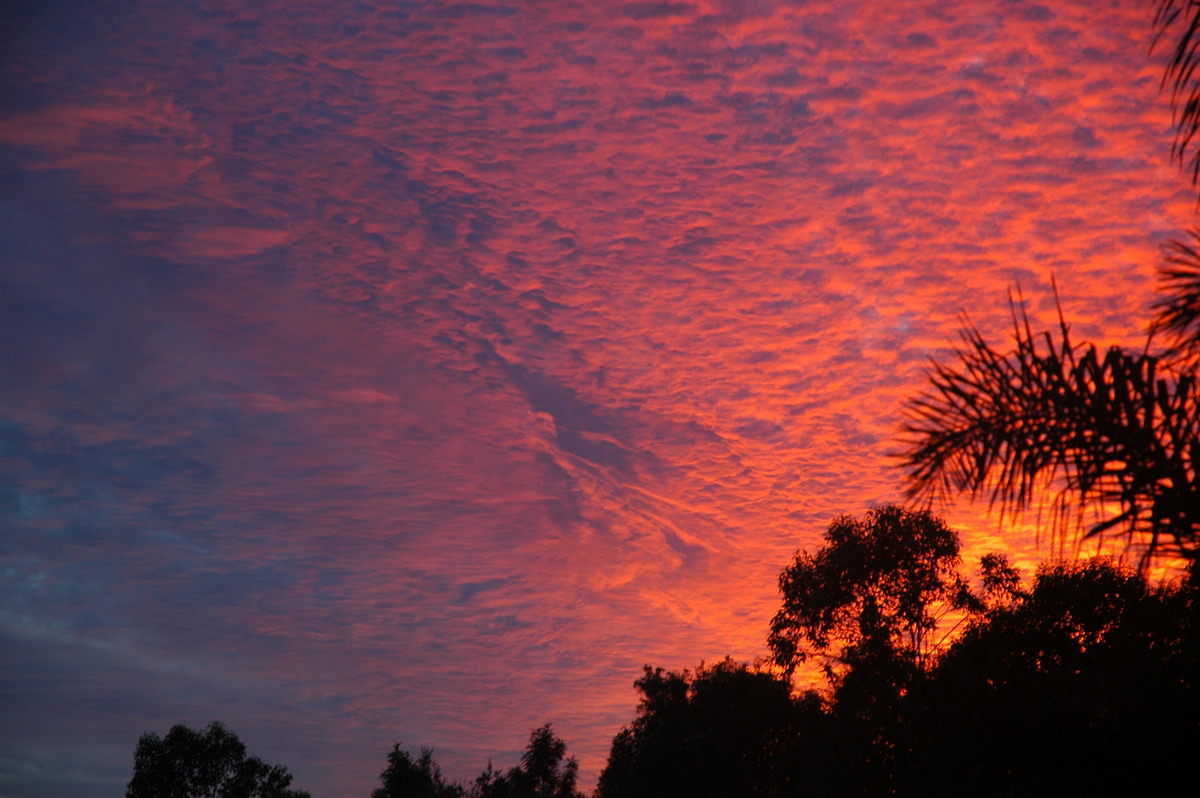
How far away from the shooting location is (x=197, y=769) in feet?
322

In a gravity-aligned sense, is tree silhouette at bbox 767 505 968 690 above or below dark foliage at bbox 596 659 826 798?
above

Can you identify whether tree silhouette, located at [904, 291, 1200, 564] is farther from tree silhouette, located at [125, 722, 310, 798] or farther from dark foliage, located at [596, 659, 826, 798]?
tree silhouette, located at [125, 722, 310, 798]

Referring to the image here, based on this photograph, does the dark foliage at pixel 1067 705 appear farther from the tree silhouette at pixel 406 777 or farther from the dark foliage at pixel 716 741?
the tree silhouette at pixel 406 777

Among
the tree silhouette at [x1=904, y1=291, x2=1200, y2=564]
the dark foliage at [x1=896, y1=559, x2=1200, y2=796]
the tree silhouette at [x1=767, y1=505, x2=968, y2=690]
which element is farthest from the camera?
the tree silhouette at [x1=767, y1=505, x2=968, y2=690]

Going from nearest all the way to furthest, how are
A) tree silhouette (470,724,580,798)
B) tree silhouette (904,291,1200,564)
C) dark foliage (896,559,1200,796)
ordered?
1. tree silhouette (904,291,1200,564)
2. dark foliage (896,559,1200,796)
3. tree silhouette (470,724,580,798)

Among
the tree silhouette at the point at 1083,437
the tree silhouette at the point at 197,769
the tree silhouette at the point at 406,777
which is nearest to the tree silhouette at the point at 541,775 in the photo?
the tree silhouette at the point at 406,777

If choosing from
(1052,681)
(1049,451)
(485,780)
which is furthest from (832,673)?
(485,780)

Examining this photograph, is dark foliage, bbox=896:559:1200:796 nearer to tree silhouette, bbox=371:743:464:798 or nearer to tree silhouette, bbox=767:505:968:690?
tree silhouette, bbox=767:505:968:690

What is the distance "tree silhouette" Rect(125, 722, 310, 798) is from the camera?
3794 inches

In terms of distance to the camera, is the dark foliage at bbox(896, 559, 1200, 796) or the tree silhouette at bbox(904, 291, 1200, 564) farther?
the dark foliage at bbox(896, 559, 1200, 796)

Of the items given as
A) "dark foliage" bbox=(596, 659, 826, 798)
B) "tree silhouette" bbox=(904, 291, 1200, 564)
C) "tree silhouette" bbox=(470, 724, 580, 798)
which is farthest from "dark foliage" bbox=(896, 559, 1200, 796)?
"tree silhouette" bbox=(470, 724, 580, 798)

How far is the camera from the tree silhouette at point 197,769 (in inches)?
3794

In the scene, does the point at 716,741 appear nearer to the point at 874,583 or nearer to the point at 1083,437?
the point at 874,583

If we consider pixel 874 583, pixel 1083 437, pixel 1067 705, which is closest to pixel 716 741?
pixel 874 583
